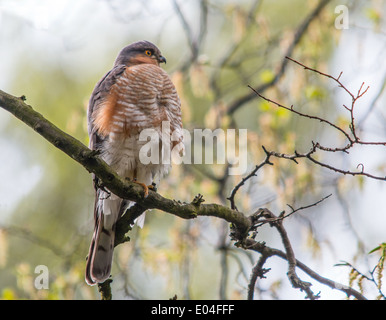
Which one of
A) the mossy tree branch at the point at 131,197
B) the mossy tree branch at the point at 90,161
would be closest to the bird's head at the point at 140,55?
the mossy tree branch at the point at 131,197

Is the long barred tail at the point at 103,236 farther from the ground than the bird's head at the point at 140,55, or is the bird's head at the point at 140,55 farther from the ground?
the bird's head at the point at 140,55

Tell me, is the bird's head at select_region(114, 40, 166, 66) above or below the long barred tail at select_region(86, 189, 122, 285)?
above

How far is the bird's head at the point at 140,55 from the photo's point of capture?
16.8 feet

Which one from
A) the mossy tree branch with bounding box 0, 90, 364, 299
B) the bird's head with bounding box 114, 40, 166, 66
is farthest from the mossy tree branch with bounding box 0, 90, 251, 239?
the bird's head with bounding box 114, 40, 166, 66

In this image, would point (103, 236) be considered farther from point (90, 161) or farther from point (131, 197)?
point (90, 161)

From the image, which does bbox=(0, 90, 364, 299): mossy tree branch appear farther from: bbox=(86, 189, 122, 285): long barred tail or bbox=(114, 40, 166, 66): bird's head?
bbox=(114, 40, 166, 66): bird's head

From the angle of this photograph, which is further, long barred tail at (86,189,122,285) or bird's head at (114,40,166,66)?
bird's head at (114,40,166,66)

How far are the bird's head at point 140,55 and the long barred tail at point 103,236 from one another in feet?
4.78

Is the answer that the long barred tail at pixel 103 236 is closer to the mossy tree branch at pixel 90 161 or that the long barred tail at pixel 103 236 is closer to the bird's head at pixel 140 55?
the mossy tree branch at pixel 90 161

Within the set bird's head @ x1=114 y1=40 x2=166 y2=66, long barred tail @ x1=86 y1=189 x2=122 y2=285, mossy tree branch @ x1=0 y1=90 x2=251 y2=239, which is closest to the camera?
mossy tree branch @ x1=0 y1=90 x2=251 y2=239

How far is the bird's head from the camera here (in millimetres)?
5109

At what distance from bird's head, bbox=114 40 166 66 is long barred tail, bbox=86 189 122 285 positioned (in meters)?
1.46

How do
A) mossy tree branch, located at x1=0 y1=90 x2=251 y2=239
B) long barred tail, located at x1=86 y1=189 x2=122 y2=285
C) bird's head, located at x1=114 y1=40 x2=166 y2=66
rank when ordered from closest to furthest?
mossy tree branch, located at x1=0 y1=90 x2=251 y2=239, long barred tail, located at x1=86 y1=189 x2=122 y2=285, bird's head, located at x1=114 y1=40 x2=166 y2=66
